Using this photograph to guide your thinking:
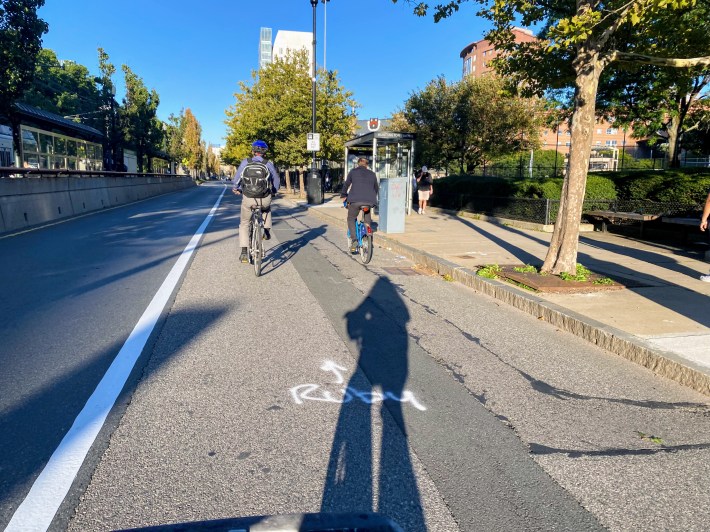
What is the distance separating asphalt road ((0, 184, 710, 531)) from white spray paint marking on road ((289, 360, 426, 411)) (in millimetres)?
19

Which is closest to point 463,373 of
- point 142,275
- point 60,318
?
point 60,318

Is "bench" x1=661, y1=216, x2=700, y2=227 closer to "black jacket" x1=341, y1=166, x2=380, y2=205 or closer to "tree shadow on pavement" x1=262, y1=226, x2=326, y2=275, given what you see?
"black jacket" x1=341, y1=166, x2=380, y2=205

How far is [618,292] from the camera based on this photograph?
691 cm

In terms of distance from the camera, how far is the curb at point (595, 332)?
4277mm

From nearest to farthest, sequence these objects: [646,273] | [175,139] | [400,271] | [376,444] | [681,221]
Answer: [376,444], [646,273], [400,271], [681,221], [175,139]

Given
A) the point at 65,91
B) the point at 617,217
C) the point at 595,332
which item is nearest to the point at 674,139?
the point at 617,217

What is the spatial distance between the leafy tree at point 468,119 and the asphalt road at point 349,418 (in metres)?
23.1

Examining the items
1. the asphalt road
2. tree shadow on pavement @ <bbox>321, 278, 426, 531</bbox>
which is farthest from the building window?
tree shadow on pavement @ <bbox>321, 278, 426, 531</bbox>

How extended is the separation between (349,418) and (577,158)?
549 cm

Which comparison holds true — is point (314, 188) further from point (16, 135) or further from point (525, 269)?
point (525, 269)

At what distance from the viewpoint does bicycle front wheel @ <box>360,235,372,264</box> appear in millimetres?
9758

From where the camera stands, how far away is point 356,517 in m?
1.93

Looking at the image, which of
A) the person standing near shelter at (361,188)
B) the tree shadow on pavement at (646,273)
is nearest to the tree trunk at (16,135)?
the person standing near shelter at (361,188)

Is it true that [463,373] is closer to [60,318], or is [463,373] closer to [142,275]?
[60,318]
